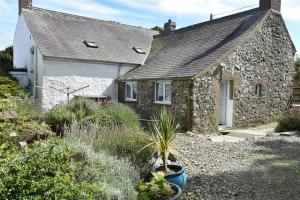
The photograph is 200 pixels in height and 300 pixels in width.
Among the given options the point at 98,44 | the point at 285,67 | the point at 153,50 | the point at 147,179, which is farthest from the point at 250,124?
the point at 147,179

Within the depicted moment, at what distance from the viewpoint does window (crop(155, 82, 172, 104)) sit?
15.7 m

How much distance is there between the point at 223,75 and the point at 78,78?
798 cm

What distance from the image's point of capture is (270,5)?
1691 cm

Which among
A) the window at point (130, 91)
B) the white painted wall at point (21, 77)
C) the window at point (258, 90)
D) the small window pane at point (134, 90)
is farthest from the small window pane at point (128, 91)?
the window at point (258, 90)

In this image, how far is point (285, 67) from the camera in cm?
1867

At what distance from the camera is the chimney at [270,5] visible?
16.9m

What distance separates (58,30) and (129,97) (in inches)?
231

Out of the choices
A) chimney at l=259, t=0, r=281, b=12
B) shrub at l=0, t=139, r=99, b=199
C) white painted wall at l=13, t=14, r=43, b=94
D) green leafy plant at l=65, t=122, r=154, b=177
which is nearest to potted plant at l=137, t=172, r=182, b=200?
green leafy plant at l=65, t=122, r=154, b=177

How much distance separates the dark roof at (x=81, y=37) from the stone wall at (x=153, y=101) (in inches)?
90.7

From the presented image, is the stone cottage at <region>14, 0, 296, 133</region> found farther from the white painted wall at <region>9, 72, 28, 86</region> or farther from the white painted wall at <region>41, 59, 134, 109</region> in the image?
the white painted wall at <region>9, 72, 28, 86</region>

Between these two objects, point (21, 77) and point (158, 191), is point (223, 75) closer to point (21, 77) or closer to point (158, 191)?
point (158, 191)

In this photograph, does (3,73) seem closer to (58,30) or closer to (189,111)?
(58,30)

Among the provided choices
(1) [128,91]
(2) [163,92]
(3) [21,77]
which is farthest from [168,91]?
(3) [21,77]

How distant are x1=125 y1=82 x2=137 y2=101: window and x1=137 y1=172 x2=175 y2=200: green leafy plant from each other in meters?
12.9
